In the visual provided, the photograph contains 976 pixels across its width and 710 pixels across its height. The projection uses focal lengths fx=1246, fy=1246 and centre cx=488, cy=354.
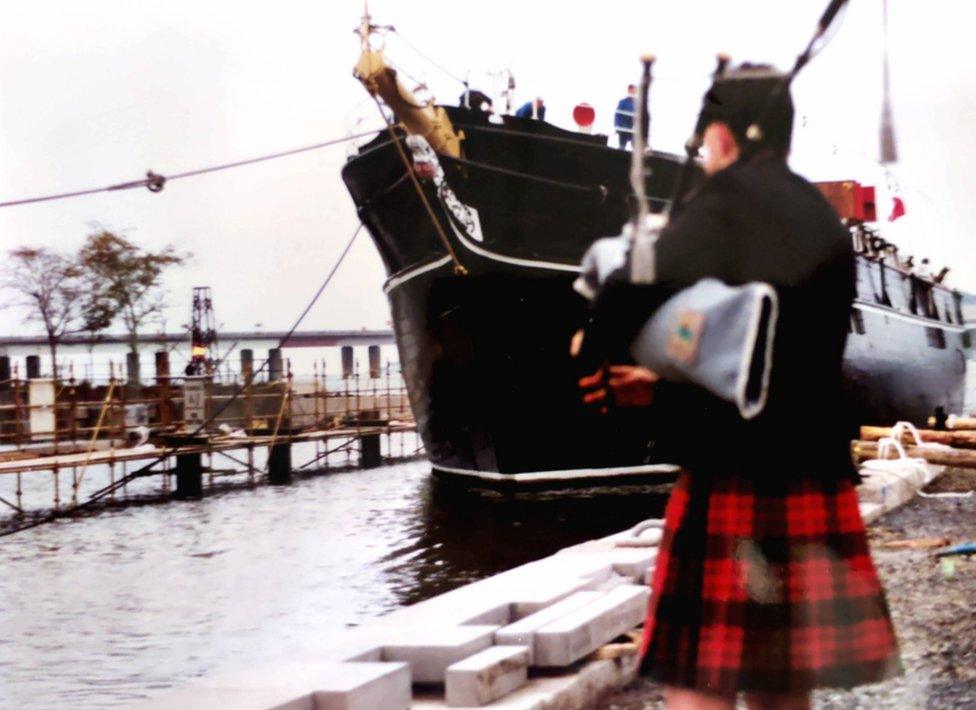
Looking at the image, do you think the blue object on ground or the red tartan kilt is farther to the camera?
the blue object on ground

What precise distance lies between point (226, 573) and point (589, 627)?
1170 cm

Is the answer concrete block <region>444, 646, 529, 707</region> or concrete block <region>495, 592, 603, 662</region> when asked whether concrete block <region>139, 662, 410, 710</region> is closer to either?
concrete block <region>444, 646, 529, 707</region>

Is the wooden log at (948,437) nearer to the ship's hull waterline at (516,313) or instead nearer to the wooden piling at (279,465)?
the ship's hull waterline at (516,313)

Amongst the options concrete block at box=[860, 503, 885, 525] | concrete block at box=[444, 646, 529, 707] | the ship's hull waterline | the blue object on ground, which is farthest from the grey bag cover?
concrete block at box=[860, 503, 885, 525]

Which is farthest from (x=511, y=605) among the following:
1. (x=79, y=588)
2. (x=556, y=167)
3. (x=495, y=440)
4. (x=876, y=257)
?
(x=79, y=588)

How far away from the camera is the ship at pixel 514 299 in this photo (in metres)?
9.16

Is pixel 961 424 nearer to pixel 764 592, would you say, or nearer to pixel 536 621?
pixel 536 621

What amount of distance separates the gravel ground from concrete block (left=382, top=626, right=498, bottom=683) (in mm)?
560

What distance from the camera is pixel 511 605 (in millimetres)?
4715

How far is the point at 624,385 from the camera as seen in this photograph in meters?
1.98

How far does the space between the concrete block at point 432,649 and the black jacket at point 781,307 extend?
207 centimetres

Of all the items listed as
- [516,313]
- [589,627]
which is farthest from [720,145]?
[516,313]

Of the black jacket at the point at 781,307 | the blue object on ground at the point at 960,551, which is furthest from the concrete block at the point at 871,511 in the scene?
the black jacket at the point at 781,307

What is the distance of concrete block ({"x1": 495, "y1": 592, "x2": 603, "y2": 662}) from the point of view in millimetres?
4137
